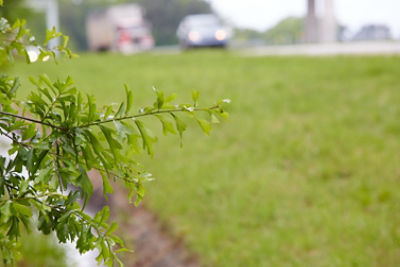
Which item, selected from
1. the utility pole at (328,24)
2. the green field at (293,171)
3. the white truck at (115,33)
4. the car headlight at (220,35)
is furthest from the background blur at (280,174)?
the white truck at (115,33)

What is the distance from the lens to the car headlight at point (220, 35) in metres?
21.7

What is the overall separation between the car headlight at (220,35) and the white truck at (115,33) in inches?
382

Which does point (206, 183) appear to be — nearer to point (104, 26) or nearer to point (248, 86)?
point (248, 86)

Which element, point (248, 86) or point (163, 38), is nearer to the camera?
point (248, 86)

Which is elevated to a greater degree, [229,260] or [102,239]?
[102,239]

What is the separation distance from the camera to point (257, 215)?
17.1 feet

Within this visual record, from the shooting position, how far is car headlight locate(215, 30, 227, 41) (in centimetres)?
2170

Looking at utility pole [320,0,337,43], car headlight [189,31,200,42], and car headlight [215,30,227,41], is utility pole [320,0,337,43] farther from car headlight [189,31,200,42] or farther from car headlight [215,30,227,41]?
car headlight [189,31,200,42]

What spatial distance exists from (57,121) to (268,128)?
646cm

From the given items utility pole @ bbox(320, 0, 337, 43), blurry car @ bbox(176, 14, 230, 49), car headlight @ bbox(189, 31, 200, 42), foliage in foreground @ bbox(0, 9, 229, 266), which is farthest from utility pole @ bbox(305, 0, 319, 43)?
foliage in foreground @ bbox(0, 9, 229, 266)

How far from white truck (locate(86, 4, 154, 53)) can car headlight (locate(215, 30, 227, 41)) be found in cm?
970

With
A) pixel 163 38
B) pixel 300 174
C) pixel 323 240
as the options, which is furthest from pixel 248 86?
pixel 163 38

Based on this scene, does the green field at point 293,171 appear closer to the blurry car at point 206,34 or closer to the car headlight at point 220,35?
the car headlight at point 220,35

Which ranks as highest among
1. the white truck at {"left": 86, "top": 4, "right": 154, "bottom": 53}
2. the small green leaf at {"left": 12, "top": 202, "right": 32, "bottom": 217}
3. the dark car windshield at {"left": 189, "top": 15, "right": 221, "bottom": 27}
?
the small green leaf at {"left": 12, "top": 202, "right": 32, "bottom": 217}
